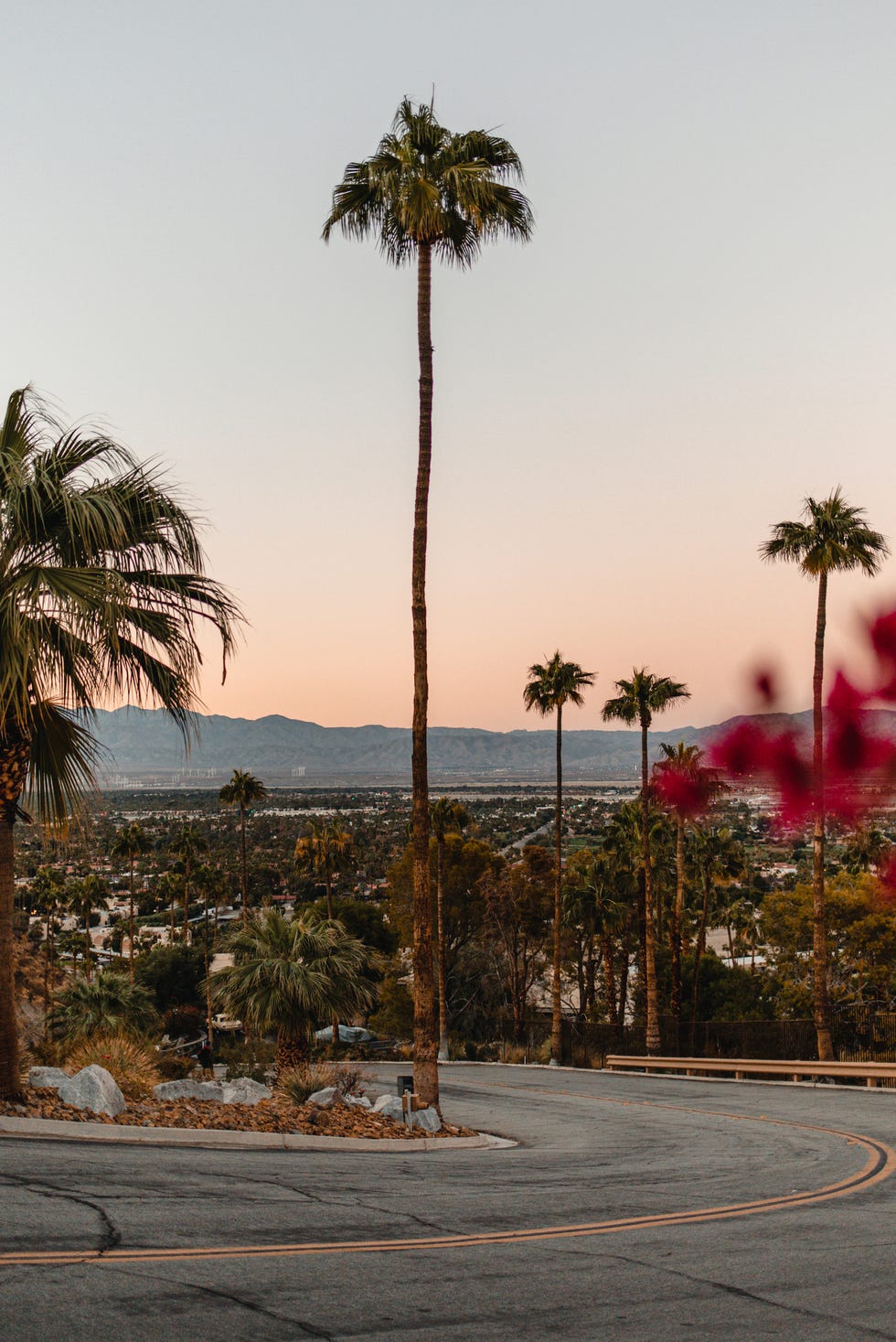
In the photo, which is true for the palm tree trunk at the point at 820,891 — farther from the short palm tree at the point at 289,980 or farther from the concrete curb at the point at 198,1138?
the concrete curb at the point at 198,1138

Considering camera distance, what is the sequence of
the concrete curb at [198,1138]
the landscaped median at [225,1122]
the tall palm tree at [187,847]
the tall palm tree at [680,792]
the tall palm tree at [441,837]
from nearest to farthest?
1. the concrete curb at [198,1138]
2. the landscaped median at [225,1122]
3. the tall palm tree at [680,792]
4. the tall palm tree at [441,837]
5. the tall palm tree at [187,847]

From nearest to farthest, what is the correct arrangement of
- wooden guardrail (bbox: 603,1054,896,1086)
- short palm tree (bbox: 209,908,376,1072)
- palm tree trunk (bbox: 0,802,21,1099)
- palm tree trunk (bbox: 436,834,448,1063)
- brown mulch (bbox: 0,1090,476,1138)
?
brown mulch (bbox: 0,1090,476,1138), palm tree trunk (bbox: 0,802,21,1099), short palm tree (bbox: 209,908,376,1072), wooden guardrail (bbox: 603,1054,896,1086), palm tree trunk (bbox: 436,834,448,1063)

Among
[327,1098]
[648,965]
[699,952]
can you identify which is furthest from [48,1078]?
[699,952]

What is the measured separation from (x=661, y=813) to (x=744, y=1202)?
150 ft

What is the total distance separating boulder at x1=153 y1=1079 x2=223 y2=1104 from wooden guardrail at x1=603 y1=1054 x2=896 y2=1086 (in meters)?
15.2

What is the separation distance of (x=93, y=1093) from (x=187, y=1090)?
12.1 feet

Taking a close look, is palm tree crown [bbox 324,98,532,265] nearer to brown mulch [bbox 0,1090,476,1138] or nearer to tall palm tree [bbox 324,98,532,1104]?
tall palm tree [bbox 324,98,532,1104]

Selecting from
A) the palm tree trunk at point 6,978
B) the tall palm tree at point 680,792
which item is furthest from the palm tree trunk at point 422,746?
the tall palm tree at point 680,792

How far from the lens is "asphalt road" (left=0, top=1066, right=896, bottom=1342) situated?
20.3 feet

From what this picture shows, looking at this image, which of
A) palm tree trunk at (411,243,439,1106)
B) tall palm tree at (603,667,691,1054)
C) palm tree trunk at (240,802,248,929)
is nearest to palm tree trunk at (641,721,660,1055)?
tall palm tree at (603,667,691,1054)

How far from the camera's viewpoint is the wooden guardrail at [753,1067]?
25.7 metres

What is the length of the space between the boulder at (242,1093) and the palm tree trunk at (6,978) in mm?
3879

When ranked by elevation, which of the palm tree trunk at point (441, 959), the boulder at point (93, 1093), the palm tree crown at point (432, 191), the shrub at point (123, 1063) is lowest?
the palm tree trunk at point (441, 959)

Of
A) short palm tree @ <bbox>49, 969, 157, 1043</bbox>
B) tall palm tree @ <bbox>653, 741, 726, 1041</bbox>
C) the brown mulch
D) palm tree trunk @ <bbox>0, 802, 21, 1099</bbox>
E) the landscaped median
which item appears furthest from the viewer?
short palm tree @ <bbox>49, 969, 157, 1043</bbox>
